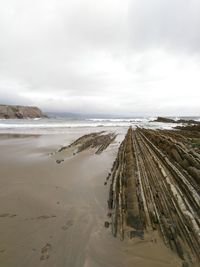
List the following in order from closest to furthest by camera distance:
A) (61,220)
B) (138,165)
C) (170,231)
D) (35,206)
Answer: (170,231) → (61,220) → (35,206) → (138,165)

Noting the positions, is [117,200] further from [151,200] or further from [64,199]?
[64,199]

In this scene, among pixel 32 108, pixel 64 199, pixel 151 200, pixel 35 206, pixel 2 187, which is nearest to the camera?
pixel 151 200

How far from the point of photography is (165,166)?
21.8 feet

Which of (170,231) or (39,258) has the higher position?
(170,231)

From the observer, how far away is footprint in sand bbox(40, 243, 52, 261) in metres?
2.84

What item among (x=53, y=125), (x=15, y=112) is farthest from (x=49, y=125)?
(x=15, y=112)

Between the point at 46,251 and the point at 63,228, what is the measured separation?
1.98 ft

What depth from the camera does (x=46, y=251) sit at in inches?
117

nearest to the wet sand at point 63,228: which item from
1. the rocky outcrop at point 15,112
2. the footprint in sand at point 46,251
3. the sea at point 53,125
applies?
the footprint in sand at point 46,251

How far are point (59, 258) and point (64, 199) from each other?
197cm

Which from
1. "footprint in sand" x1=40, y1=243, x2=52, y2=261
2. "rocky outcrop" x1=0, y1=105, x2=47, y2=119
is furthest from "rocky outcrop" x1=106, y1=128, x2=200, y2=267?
"rocky outcrop" x1=0, y1=105, x2=47, y2=119

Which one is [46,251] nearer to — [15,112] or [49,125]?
[49,125]

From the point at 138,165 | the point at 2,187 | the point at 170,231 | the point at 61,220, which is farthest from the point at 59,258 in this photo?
the point at 138,165

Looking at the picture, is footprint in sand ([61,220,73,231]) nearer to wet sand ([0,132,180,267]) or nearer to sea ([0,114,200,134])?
wet sand ([0,132,180,267])
